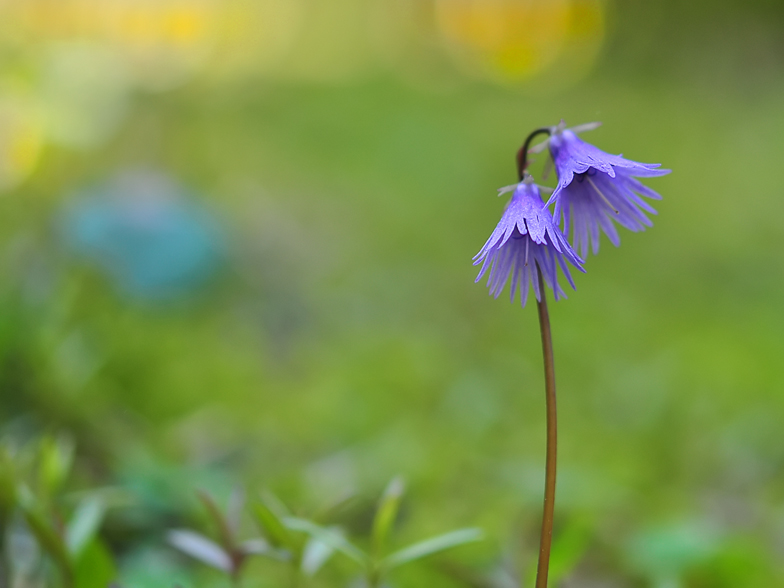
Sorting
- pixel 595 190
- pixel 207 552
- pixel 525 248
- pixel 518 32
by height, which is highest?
pixel 518 32

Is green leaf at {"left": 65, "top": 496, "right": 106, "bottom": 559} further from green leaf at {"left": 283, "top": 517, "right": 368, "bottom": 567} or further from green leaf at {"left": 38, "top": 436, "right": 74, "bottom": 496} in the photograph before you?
green leaf at {"left": 283, "top": 517, "right": 368, "bottom": 567}

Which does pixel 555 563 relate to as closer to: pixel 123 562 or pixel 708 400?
pixel 123 562

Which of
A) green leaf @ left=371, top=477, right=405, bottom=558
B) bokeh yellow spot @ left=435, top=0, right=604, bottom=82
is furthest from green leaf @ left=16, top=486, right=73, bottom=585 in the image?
bokeh yellow spot @ left=435, top=0, right=604, bottom=82

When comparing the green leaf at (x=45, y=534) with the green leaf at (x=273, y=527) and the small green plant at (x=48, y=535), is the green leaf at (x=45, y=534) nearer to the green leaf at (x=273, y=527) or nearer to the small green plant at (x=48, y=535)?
the small green plant at (x=48, y=535)

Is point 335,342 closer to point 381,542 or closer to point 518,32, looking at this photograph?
point 381,542

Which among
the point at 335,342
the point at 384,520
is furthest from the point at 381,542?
the point at 335,342

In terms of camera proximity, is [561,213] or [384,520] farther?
[384,520]

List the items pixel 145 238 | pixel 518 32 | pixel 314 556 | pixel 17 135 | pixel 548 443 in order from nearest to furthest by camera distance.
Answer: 1. pixel 548 443
2. pixel 314 556
3. pixel 17 135
4. pixel 145 238
5. pixel 518 32
